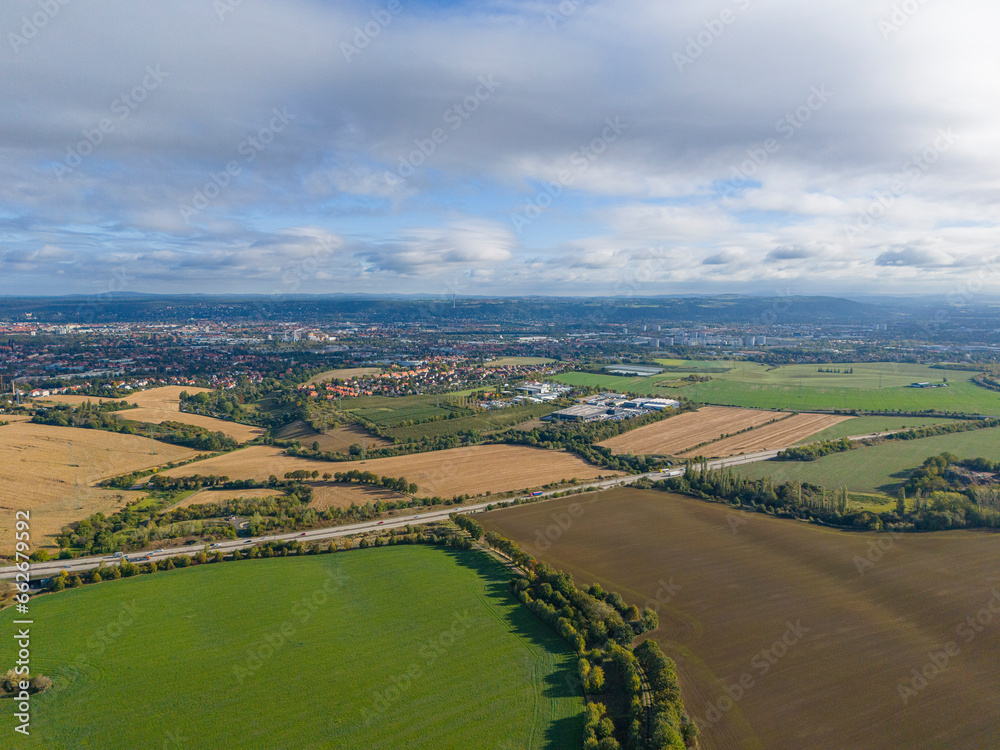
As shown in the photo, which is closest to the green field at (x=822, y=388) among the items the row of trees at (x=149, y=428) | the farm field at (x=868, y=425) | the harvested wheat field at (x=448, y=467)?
the farm field at (x=868, y=425)

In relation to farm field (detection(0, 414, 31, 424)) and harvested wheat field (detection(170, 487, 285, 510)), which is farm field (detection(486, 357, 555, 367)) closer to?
harvested wheat field (detection(170, 487, 285, 510))

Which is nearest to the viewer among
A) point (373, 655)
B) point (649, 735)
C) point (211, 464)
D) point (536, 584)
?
point (649, 735)

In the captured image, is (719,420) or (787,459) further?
(719,420)

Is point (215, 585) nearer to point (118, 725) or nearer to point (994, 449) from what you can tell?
point (118, 725)

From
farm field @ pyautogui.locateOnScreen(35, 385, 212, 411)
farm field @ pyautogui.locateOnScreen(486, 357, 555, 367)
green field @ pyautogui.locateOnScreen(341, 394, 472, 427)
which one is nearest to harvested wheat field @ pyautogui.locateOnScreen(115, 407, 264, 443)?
farm field @ pyautogui.locateOnScreen(35, 385, 212, 411)

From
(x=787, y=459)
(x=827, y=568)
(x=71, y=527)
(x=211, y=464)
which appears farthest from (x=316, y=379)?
(x=827, y=568)

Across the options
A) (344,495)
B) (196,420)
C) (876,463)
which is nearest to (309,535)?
(344,495)

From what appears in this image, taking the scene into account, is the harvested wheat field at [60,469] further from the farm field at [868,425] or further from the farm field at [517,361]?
the farm field at [517,361]
